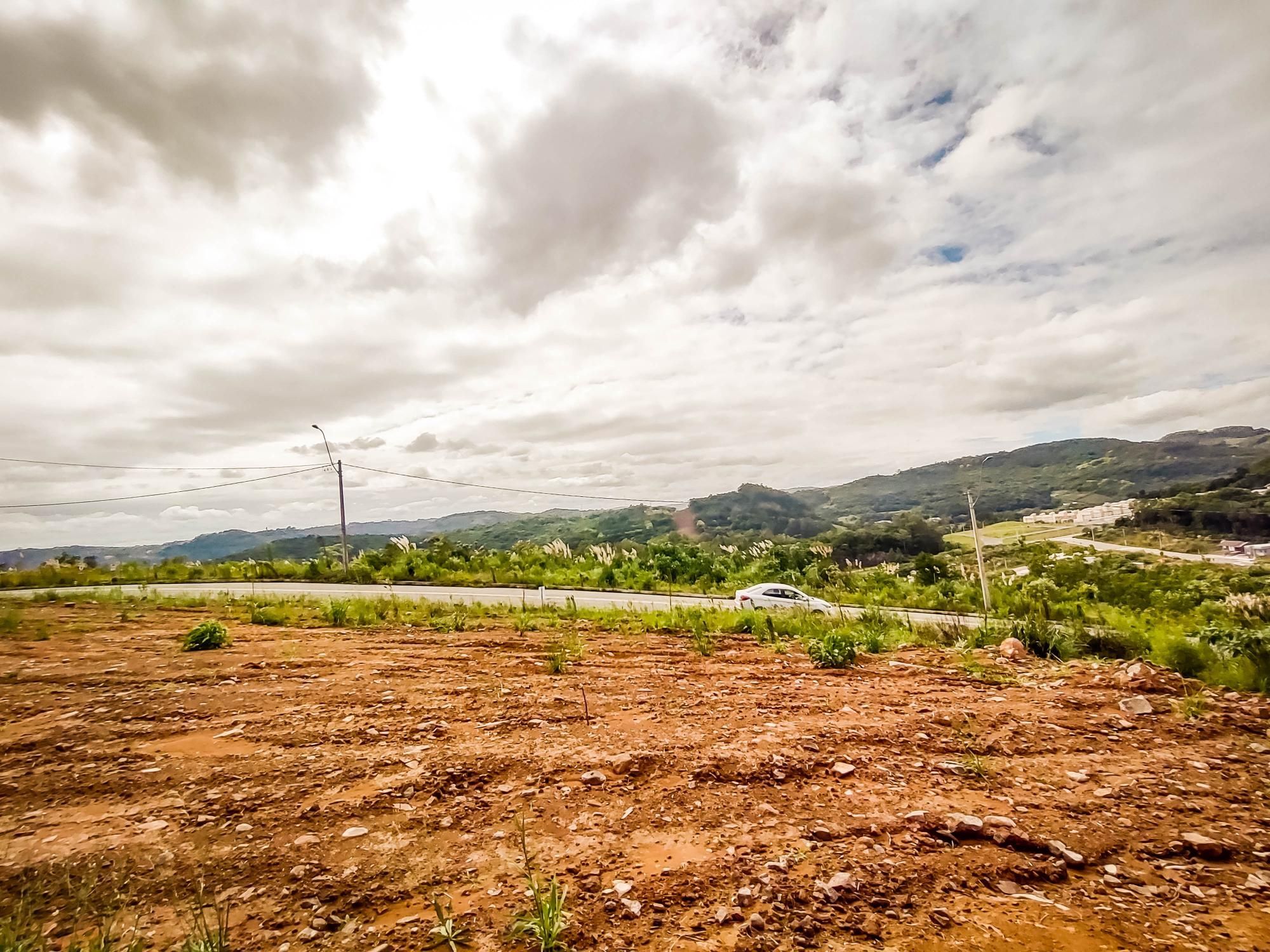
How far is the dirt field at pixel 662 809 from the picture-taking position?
269 centimetres

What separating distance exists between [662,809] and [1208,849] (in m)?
3.12

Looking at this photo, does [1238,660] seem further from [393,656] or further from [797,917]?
[393,656]

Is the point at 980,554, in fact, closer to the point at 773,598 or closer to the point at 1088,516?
the point at 773,598

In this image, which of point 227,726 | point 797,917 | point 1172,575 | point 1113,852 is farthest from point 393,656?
point 1172,575

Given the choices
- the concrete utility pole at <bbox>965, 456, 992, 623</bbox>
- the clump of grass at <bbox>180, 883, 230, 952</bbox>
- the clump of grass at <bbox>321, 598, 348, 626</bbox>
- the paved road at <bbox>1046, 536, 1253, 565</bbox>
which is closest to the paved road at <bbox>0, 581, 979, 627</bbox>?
the concrete utility pole at <bbox>965, 456, 992, 623</bbox>

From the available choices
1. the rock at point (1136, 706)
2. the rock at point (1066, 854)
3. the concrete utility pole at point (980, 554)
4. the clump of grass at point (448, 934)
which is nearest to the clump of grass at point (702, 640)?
the rock at point (1136, 706)

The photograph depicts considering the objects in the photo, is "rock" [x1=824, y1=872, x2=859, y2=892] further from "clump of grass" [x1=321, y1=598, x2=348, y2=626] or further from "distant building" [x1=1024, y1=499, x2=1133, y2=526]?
"distant building" [x1=1024, y1=499, x2=1133, y2=526]

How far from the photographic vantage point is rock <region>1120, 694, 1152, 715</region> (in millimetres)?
5609

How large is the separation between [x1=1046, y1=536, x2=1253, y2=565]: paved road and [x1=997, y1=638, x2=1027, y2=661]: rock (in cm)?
2909

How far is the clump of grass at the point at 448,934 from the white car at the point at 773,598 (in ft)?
52.0

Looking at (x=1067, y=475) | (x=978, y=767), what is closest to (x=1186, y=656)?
(x=978, y=767)

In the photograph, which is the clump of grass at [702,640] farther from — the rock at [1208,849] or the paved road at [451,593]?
the rock at [1208,849]

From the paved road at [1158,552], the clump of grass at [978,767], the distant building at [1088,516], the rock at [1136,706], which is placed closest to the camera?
the clump of grass at [978,767]

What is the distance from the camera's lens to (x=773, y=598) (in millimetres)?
18547
